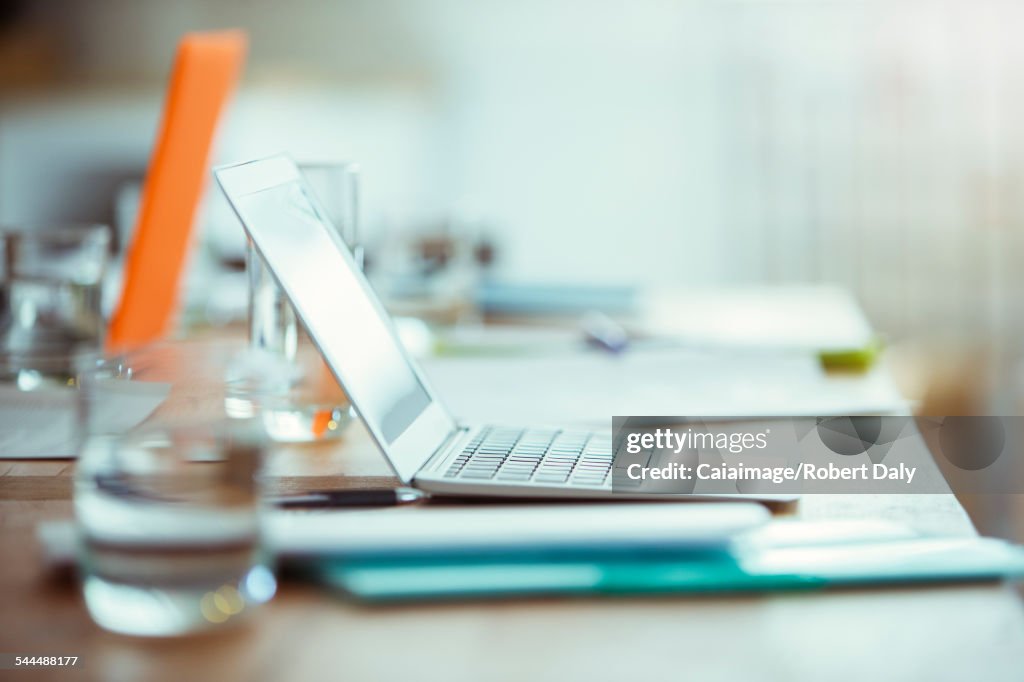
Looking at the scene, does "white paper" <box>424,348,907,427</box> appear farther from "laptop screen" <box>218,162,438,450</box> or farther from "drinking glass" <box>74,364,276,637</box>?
"drinking glass" <box>74,364,276,637</box>

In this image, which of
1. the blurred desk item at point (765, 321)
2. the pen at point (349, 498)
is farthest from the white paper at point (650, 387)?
the pen at point (349, 498)

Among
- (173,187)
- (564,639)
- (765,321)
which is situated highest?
(173,187)

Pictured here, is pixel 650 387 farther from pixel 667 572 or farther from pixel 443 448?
pixel 667 572

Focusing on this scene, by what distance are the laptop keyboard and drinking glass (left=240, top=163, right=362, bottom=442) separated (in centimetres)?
12

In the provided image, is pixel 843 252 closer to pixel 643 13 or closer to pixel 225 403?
pixel 643 13

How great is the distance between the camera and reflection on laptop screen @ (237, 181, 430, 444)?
0.62 meters

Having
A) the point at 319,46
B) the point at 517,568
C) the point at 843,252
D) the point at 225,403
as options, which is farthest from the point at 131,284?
the point at 843,252

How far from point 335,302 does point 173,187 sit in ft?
1.44

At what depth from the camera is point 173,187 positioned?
103 cm

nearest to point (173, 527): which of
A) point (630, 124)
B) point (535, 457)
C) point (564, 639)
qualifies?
point (564, 639)

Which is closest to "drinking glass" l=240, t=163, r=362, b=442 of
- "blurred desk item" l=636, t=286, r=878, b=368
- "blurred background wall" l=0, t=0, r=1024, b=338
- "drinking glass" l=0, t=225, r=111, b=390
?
"drinking glass" l=0, t=225, r=111, b=390

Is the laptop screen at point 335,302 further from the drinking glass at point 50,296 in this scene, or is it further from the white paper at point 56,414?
the drinking glass at point 50,296

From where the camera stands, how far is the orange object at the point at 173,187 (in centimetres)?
102

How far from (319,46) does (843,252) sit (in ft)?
4.93
